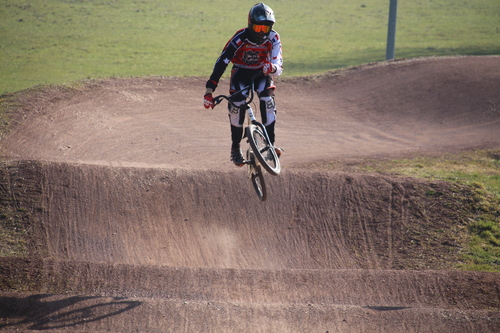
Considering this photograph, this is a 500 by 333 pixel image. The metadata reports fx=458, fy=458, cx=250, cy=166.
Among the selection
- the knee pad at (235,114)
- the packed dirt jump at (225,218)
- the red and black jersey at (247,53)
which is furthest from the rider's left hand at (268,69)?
the packed dirt jump at (225,218)

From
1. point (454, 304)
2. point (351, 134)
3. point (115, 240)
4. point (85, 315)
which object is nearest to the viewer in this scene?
point (85, 315)

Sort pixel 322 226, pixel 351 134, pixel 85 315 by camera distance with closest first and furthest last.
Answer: pixel 85 315
pixel 322 226
pixel 351 134

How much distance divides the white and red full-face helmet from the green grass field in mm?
16575

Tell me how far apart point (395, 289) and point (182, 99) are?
40.8 ft

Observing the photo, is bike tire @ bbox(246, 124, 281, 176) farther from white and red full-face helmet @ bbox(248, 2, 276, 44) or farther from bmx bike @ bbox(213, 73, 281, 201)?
white and red full-face helmet @ bbox(248, 2, 276, 44)

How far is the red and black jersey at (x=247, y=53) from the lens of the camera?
9.61m

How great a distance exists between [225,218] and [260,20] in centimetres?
554

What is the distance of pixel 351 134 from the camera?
1814cm

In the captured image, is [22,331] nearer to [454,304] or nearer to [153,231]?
A: [153,231]

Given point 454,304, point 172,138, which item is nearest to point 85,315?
point 454,304

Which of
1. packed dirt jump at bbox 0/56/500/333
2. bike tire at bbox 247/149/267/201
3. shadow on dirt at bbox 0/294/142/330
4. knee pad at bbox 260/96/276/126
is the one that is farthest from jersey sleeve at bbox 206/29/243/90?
shadow on dirt at bbox 0/294/142/330

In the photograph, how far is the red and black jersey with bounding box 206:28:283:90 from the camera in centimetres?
961

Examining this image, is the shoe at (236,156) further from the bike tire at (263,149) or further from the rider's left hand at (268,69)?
the rider's left hand at (268,69)

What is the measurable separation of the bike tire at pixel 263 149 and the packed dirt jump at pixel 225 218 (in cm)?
259
